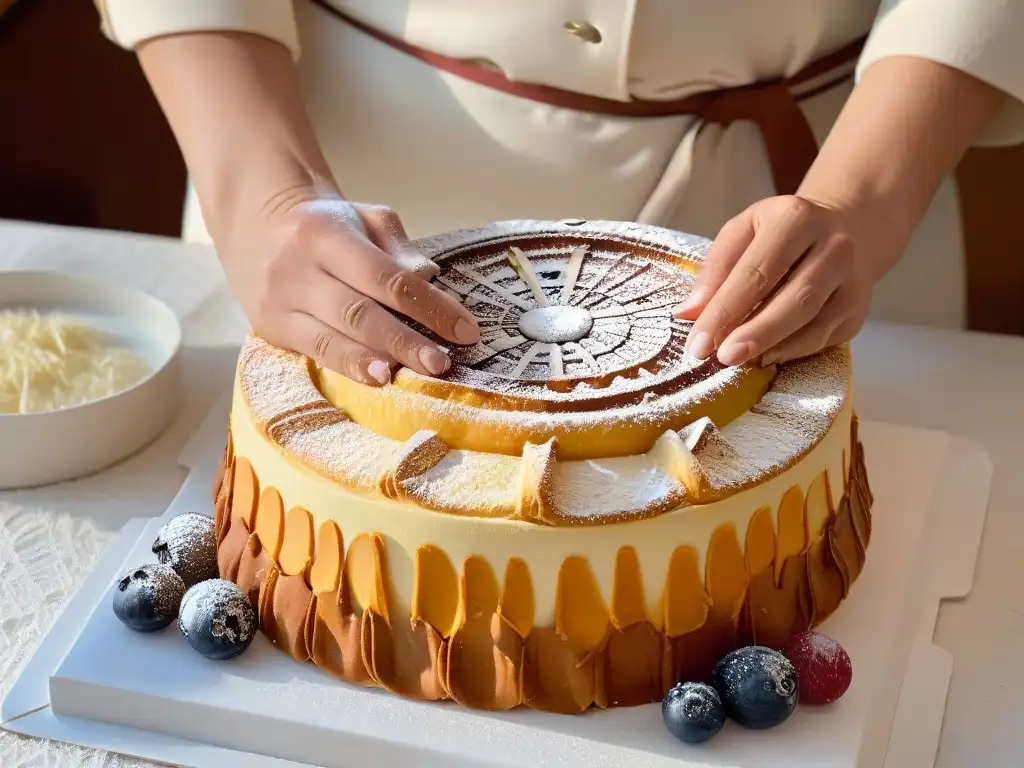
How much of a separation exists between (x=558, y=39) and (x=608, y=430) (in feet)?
1.94

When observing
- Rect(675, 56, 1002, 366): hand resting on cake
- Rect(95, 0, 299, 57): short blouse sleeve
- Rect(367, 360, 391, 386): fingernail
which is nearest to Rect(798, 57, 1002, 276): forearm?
Rect(675, 56, 1002, 366): hand resting on cake

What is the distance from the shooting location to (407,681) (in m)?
1.04

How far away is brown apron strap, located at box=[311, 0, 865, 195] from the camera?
1.50 metres

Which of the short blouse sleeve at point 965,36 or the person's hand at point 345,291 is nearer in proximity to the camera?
the person's hand at point 345,291

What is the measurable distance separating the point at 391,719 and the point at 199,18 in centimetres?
80

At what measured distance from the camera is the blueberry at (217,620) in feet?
3.44

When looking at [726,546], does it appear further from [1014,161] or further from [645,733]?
[1014,161]

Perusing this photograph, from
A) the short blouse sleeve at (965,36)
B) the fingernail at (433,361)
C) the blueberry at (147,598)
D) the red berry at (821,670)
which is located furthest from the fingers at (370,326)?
the short blouse sleeve at (965,36)

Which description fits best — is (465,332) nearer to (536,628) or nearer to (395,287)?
(395,287)

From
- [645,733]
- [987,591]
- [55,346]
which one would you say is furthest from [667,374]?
[55,346]

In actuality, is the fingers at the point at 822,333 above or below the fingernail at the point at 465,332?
below

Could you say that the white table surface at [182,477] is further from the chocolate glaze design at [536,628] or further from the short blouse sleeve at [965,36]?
the short blouse sleeve at [965,36]

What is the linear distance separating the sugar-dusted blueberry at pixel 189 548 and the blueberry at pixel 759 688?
0.48 meters

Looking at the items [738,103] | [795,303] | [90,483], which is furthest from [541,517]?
[738,103]
